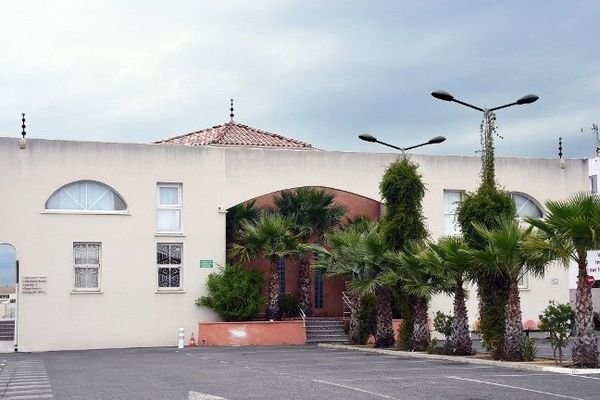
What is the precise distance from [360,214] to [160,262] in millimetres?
9174

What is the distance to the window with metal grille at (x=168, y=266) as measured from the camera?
34.3m

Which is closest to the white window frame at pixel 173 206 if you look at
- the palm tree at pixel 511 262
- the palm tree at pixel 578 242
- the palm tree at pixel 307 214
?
the palm tree at pixel 307 214

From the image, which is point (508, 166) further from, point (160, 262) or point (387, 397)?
point (387, 397)

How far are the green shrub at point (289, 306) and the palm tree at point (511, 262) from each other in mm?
14712

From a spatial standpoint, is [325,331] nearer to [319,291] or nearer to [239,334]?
[319,291]

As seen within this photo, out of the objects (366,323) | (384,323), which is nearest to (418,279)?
(384,323)

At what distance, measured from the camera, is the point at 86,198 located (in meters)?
33.6

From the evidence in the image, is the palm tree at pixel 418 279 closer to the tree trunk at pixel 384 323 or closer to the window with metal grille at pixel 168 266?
the tree trunk at pixel 384 323

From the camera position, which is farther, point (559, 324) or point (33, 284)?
point (33, 284)

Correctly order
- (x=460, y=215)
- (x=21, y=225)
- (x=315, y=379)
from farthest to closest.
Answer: (x=21, y=225) → (x=460, y=215) → (x=315, y=379)

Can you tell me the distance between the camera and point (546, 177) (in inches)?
1576

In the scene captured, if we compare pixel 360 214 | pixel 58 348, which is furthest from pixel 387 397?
pixel 360 214

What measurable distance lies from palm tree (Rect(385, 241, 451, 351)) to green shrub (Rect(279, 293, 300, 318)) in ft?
30.7

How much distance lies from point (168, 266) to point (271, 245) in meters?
3.80
